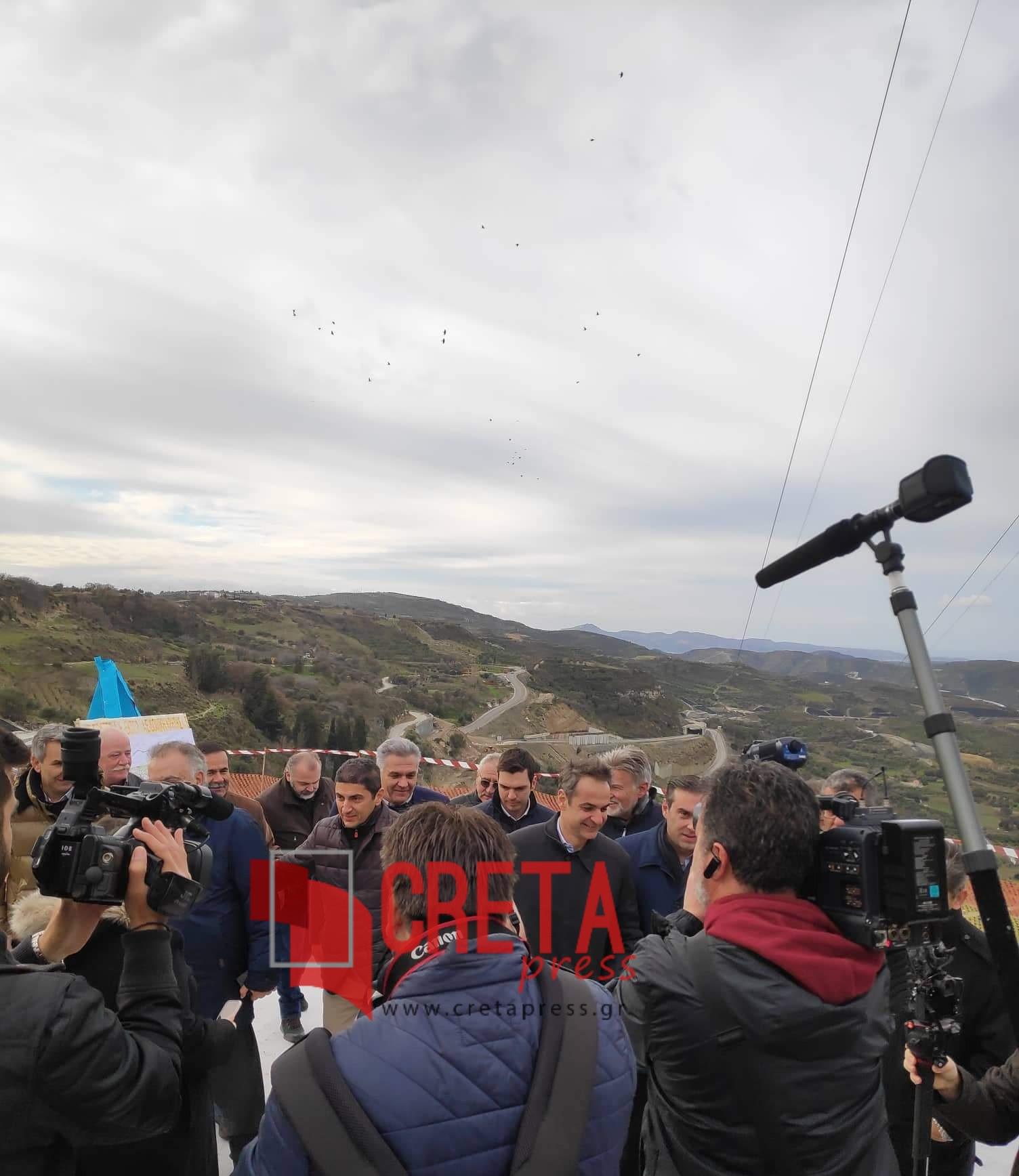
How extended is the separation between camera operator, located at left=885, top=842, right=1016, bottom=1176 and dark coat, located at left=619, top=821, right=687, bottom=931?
1.07 meters

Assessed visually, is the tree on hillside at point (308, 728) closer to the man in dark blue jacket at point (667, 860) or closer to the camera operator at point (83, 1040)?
the man in dark blue jacket at point (667, 860)

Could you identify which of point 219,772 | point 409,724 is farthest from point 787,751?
point 409,724

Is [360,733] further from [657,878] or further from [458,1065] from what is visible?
[458,1065]

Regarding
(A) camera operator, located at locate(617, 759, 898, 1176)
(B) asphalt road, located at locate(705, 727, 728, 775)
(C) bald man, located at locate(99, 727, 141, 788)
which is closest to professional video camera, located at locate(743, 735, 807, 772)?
(A) camera operator, located at locate(617, 759, 898, 1176)

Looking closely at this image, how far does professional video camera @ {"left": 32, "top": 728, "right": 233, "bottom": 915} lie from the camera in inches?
61.2

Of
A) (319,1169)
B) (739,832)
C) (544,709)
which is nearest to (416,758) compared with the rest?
(739,832)

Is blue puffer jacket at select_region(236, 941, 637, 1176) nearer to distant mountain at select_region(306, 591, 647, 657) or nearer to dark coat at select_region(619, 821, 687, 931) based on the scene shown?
dark coat at select_region(619, 821, 687, 931)

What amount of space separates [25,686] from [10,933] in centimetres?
3377

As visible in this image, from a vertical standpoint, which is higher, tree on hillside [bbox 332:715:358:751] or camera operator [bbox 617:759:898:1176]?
camera operator [bbox 617:759:898:1176]

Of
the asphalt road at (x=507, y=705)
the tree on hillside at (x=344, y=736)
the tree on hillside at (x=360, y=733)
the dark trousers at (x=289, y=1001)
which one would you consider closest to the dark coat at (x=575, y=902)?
the dark trousers at (x=289, y=1001)

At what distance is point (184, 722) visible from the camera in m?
8.29

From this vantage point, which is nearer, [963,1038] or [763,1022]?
[763,1022]

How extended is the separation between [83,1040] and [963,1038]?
9.09 ft

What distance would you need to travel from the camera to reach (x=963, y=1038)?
2.43 meters
